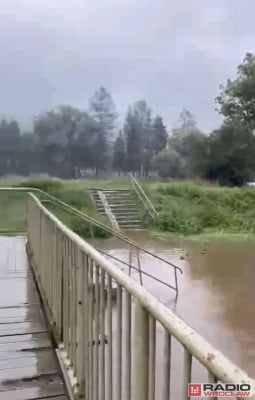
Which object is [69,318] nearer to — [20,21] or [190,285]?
[190,285]

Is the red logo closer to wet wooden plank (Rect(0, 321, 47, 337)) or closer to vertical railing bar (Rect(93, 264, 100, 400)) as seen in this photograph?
vertical railing bar (Rect(93, 264, 100, 400))

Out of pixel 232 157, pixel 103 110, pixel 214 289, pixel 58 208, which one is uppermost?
pixel 103 110

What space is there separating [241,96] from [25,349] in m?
25.6

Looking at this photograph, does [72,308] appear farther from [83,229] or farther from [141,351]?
[83,229]

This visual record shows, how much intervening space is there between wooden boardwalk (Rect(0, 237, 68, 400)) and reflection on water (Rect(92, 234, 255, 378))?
1.80m

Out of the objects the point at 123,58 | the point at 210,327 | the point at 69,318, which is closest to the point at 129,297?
the point at 69,318

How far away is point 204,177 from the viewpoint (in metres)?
25.6

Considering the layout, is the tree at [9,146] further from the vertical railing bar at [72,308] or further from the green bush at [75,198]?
the vertical railing bar at [72,308]

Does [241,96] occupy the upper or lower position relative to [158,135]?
upper

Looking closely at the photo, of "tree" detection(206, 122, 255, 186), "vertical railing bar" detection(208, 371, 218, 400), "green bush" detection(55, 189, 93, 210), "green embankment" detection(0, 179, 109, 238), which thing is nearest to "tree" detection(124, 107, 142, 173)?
"tree" detection(206, 122, 255, 186)

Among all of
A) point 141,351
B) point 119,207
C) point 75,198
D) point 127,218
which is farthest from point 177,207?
point 141,351

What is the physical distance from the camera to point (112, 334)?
176 centimetres

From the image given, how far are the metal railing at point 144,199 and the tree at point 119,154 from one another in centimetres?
1115

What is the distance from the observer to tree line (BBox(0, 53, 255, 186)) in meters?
25.4
